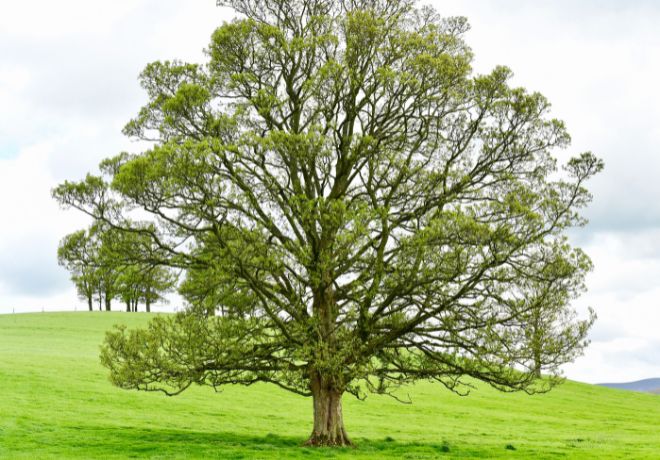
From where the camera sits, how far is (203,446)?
24.2 meters

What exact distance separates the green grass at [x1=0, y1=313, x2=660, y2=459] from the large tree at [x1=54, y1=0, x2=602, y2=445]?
322 cm

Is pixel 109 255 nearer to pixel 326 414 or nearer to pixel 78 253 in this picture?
pixel 78 253

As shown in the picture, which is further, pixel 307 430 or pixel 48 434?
pixel 307 430

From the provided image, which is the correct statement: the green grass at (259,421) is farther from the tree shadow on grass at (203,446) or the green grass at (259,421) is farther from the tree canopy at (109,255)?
the tree canopy at (109,255)

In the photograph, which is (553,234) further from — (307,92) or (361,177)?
(307,92)

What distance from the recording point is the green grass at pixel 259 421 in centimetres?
2430

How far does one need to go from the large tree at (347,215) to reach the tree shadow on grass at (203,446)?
167cm

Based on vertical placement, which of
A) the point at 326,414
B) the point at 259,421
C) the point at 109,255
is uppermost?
the point at 109,255

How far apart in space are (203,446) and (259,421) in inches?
461

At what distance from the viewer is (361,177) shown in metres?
24.0

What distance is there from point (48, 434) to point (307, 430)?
1213 centimetres

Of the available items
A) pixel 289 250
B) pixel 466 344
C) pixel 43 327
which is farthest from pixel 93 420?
pixel 43 327

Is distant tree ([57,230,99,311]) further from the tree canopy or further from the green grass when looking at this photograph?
the green grass

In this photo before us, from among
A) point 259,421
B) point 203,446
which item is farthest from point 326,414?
point 259,421
